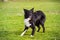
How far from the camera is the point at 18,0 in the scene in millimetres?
16484

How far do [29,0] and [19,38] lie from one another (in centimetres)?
1121

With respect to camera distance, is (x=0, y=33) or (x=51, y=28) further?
(x=51, y=28)

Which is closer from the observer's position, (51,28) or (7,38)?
→ (7,38)

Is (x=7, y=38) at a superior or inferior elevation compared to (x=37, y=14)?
inferior

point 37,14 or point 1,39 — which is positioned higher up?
point 37,14

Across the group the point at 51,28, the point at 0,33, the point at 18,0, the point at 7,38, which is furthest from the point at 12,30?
the point at 18,0

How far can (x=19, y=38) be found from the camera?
560cm

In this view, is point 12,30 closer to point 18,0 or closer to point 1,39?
point 1,39

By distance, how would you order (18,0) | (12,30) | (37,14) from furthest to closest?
1. (18,0)
2. (12,30)
3. (37,14)

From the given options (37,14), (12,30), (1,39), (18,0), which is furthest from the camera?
(18,0)

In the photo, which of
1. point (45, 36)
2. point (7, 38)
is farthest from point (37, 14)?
point (7, 38)

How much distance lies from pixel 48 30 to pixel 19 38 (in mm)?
1304

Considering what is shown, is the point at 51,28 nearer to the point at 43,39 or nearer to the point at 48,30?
the point at 48,30

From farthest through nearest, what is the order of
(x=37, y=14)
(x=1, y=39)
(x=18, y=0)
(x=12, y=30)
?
(x=18, y=0), (x=12, y=30), (x=37, y=14), (x=1, y=39)
